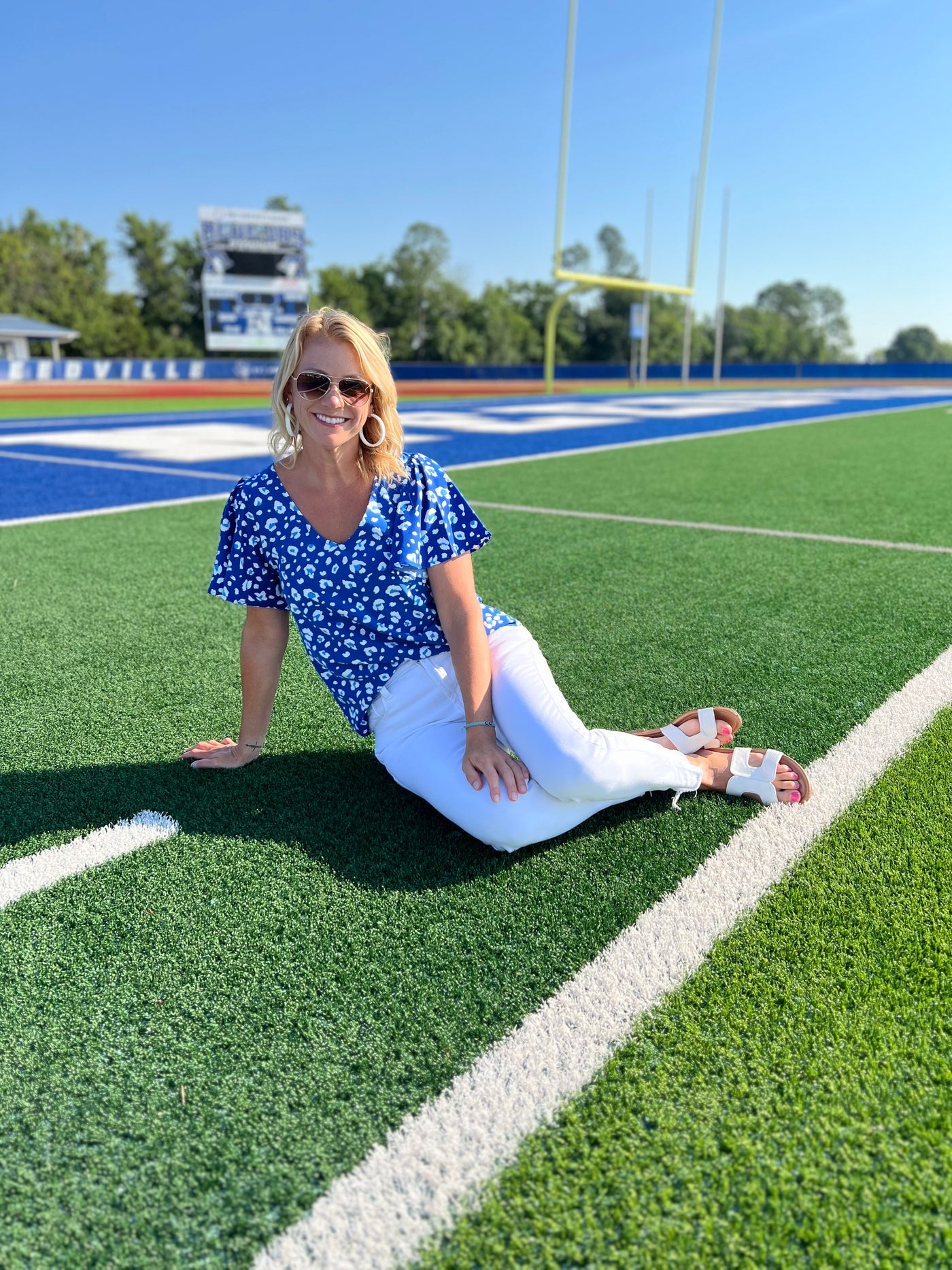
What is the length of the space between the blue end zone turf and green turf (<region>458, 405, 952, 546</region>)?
1.39m

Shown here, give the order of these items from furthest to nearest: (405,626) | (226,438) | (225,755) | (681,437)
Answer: (681,437)
(226,438)
(225,755)
(405,626)

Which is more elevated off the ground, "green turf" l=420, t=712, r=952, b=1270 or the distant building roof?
the distant building roof

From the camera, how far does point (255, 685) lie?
108 inches

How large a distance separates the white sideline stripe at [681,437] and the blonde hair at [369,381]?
7.37 meters

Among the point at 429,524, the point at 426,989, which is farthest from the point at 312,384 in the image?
the point at 426,989

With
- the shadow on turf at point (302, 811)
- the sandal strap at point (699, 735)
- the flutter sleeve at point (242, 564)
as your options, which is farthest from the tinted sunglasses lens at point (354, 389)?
the sandal strap at point (699, 735)

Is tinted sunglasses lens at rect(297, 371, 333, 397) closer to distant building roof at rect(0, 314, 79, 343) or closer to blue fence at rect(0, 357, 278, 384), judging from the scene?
blue fence at rect(0, 357, 278, 384)

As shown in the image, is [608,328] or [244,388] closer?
[244,388]

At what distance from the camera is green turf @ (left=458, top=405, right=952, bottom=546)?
7.01 m

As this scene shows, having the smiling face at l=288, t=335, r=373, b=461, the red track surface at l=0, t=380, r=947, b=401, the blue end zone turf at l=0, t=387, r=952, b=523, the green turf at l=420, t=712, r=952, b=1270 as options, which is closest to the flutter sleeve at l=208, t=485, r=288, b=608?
the smiling face at l=288, t=335, r=373, b=461

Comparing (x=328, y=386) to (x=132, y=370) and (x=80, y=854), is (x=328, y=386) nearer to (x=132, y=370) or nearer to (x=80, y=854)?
(x=80, y=854)

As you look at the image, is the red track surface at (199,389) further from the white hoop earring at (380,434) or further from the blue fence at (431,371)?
the white hoop earring at (380,434)

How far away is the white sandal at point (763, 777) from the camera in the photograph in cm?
266

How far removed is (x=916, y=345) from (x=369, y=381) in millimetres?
128691
